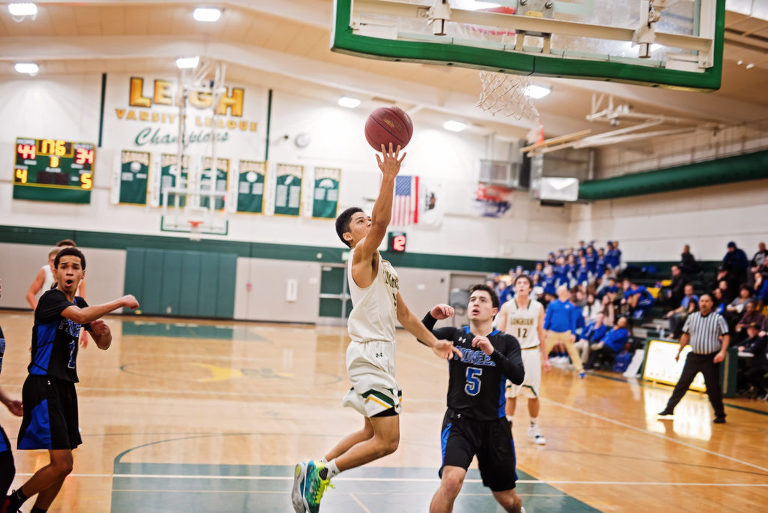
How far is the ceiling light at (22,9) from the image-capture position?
672 inches

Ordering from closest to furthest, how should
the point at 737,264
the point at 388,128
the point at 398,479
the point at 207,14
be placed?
the point at 388,128 → the point at 398,479 → the point at 737,264 → the point at 207,14

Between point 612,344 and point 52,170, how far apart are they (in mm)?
17350

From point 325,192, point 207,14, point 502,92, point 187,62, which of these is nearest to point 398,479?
point 502,92

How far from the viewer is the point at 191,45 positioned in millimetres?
21656

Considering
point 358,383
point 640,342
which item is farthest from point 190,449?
point 640,342

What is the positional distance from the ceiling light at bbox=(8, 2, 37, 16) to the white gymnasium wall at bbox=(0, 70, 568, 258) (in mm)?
6430

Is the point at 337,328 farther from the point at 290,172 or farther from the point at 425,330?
the point at 425,330

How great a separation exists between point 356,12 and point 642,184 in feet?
61.5

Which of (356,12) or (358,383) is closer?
(358,383)

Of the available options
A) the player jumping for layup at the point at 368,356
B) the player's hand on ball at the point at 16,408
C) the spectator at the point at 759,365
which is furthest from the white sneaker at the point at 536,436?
the spectator at the point at 759,365

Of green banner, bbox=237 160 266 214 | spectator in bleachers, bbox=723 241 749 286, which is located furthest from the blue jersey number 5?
green banner, bbox=237 160 266 214

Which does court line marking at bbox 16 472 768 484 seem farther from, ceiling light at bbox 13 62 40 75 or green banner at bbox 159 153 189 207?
ceiling light at bbox 13 62 40 75

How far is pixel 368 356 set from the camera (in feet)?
14.3

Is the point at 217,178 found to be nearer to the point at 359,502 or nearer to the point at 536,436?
the point at 536,436
